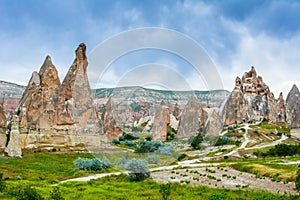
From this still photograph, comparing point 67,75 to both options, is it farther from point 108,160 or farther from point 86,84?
point 108,160

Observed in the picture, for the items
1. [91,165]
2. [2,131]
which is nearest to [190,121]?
[91,165]

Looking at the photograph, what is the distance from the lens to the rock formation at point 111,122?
6027 cm

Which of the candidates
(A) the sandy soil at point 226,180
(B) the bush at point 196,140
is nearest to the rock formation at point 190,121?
(B) the bush at point 196,140

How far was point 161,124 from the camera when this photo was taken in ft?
195

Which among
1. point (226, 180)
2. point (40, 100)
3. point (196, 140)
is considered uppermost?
point (40, 100)

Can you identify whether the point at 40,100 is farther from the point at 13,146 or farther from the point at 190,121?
the point at 190,121

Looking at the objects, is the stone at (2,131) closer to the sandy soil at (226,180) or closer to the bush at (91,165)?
the bush at (91,165)

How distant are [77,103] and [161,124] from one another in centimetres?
1694

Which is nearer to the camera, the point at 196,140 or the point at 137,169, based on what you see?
the point at 137,169

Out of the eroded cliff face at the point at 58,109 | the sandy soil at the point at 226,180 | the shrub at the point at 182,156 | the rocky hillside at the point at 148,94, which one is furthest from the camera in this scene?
the eroded cliff face at the point at 58,109

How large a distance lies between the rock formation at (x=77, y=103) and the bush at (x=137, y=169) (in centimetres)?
2902

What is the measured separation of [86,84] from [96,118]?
18.5 ft

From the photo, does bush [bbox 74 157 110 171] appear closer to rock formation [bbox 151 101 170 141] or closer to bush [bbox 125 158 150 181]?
bush [bbox 125 158 150 181]

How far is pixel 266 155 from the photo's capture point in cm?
3706
